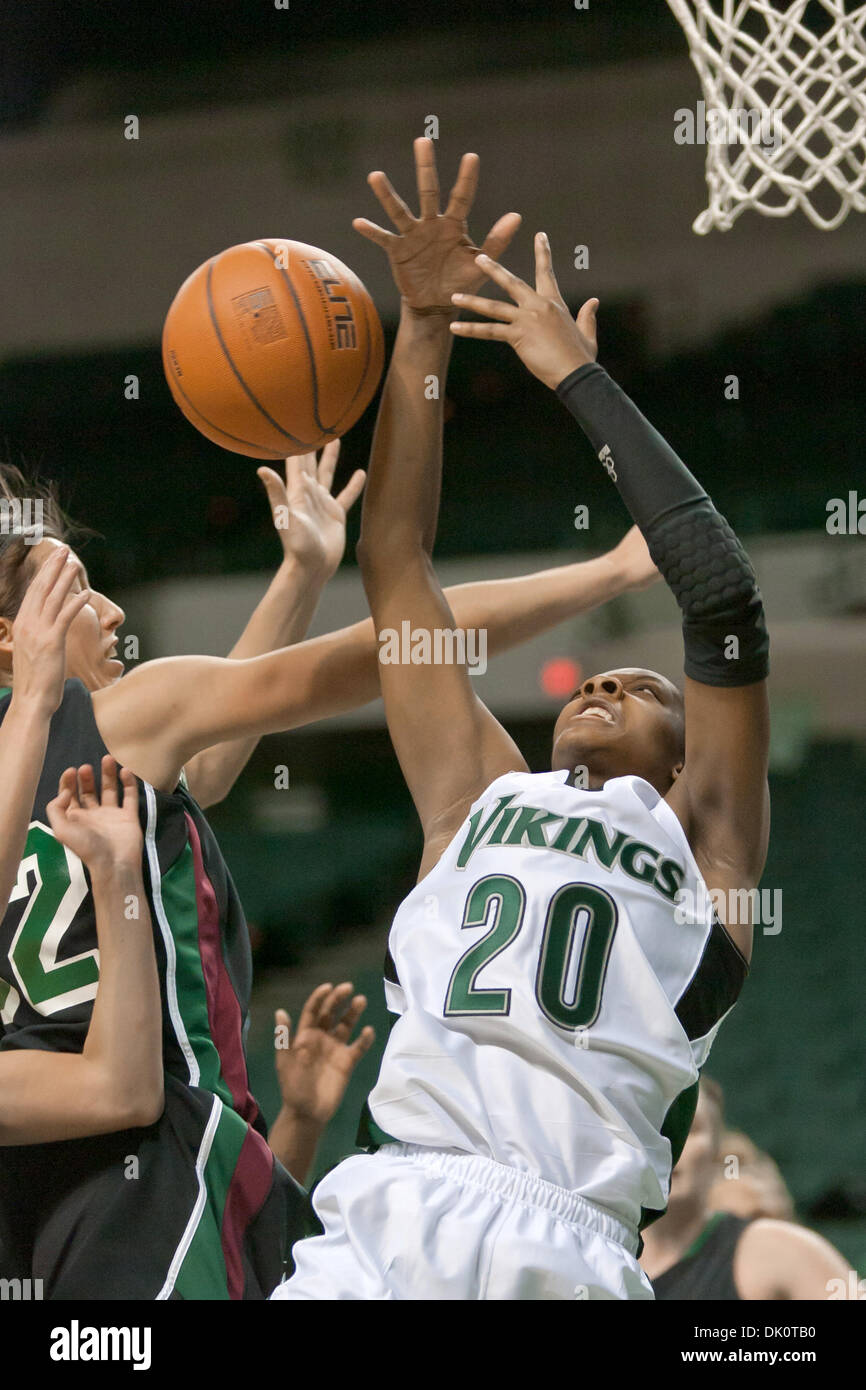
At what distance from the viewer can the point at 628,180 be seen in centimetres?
649

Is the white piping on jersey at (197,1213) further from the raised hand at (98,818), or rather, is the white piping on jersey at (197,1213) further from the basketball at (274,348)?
the basketball at (274,348)

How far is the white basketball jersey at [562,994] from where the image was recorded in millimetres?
2141

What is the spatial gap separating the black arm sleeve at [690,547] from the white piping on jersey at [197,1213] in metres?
1.04

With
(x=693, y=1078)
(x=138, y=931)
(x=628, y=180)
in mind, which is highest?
(x=628, y=180)

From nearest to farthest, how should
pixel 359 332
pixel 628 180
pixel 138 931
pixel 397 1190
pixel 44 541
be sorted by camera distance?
pixel 397 1190 < pixel 138 931 < pixel 359 332 < pixel 44 541 < pixel 628 180

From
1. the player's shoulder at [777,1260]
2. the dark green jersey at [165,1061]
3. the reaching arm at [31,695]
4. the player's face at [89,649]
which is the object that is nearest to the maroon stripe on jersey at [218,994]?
the dark green jersey at [165,1061]

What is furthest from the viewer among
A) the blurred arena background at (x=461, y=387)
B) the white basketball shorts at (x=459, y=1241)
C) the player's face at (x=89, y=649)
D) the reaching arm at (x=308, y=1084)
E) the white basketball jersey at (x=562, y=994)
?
the blurred arena background at (x=461, y=387)

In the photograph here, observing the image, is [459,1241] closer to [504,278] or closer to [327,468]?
[504,278]

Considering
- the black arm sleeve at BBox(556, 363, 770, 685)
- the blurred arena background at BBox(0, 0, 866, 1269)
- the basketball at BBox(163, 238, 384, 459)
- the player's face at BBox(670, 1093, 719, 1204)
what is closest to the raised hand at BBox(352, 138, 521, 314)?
the basketball at BBox(163, 238, 384, 459)

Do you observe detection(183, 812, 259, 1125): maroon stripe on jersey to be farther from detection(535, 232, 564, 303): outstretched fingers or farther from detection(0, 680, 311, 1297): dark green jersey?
detection(535, 232, 564, 303): outstretched fingers

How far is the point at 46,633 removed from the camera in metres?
2.49
